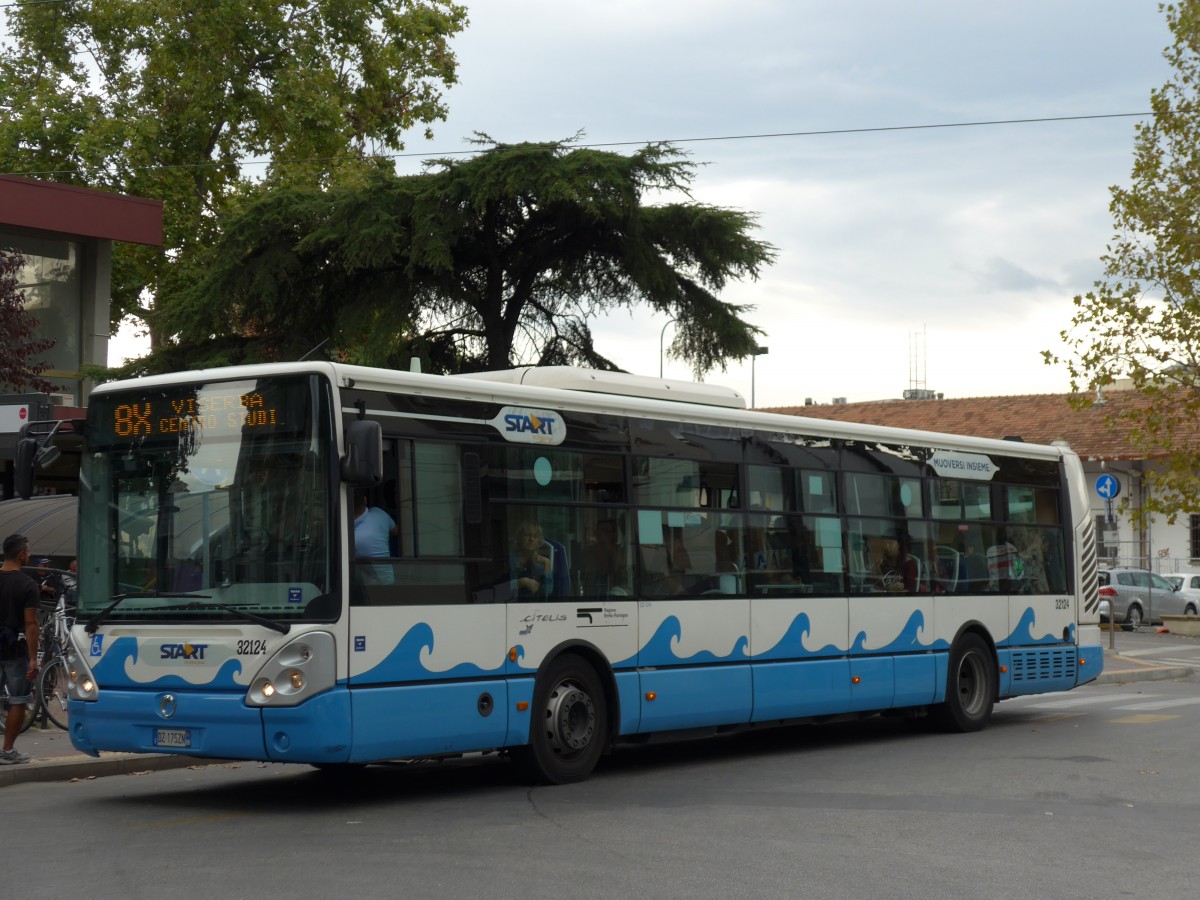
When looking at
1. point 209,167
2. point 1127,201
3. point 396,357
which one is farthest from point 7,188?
point 1127,201

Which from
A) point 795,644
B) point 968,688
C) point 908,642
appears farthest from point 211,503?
point 968,688

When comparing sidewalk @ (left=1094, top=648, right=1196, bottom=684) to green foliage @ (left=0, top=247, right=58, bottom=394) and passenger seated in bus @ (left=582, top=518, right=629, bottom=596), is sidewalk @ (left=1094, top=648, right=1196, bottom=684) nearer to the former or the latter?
passenger seated in bus @ (left=582, top=518, right=629, bottom=596)

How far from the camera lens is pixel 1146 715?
59.8ft

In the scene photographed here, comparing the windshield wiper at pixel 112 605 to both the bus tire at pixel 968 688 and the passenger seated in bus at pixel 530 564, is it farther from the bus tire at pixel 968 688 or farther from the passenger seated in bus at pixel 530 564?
the bus tire at pixel 968 688

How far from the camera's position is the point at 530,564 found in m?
11.6

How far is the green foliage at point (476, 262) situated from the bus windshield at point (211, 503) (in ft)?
57.5

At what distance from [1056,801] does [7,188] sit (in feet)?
69.3

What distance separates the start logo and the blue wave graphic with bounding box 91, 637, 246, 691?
0.09m

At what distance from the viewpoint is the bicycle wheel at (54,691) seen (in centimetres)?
1500

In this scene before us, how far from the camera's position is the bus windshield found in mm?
10195

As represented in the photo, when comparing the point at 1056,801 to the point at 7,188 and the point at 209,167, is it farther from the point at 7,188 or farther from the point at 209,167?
the point at 209,167

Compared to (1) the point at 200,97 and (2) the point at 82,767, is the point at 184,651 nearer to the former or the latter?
(2) the point at 82,767

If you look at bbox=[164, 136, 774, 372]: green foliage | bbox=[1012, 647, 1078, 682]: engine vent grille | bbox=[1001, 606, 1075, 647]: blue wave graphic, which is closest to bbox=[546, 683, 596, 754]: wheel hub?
bbox=[1001, 606, 1075, 647]: blue wave graphic

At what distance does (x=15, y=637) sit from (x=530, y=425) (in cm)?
429
